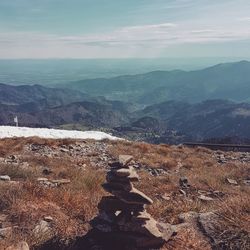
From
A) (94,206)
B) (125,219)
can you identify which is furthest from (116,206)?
(94,206)

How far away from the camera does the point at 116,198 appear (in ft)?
27.0

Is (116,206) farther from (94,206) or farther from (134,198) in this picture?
(94,206)

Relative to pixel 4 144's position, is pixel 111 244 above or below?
above

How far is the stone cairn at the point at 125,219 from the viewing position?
7.57 metres

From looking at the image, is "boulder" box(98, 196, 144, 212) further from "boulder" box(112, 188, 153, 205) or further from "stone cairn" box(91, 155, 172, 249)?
"boulder" box(112, 188, 153, 205)

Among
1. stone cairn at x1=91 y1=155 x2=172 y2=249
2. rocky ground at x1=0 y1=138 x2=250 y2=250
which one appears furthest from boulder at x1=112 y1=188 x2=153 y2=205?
rocky ground at x1=0 y1=138 x2=250 y2=250

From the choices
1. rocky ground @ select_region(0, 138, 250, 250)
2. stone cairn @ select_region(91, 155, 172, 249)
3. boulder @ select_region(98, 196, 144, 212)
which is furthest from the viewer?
boulder @ select_region(98, 196, 144, 212)

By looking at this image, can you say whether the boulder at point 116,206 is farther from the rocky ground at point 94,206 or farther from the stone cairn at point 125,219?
the rocky ground at point 94,206

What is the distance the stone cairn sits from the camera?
24.8 feet

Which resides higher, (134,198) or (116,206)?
(134,198)

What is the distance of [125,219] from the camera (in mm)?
7879

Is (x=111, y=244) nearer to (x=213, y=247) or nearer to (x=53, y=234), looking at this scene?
(x=53, y=234)

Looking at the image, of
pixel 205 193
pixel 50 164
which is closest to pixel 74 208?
pixel 205 193

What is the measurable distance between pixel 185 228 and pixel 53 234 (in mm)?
2548
